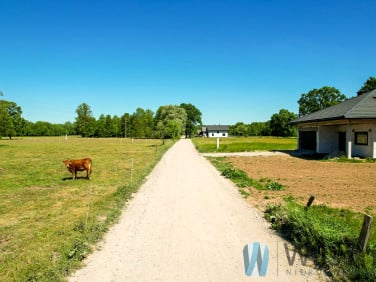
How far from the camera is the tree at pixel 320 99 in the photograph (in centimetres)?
7088

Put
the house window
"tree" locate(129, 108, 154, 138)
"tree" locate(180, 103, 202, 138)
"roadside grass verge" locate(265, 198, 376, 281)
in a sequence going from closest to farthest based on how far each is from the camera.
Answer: "roadside grass verge" locate(265, 198, 376, 281) → the house window → "tree" locate(129, 108, 154, 138) → "tree" locate(180, 103, 202, 138)

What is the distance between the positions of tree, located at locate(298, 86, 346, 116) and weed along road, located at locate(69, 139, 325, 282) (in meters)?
72.1

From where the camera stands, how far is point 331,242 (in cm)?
520

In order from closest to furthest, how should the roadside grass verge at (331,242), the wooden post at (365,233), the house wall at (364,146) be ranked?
the roadside grass verge at (331,242) → the wooden post at (365,233) → the house wall at (364,146)

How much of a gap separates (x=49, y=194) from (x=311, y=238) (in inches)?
390

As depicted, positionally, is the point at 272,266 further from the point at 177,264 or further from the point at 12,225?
the point at 12,225

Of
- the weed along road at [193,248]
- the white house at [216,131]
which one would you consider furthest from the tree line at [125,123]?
the weed along road at [193,248]

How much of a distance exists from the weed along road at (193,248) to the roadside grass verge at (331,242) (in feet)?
0.96

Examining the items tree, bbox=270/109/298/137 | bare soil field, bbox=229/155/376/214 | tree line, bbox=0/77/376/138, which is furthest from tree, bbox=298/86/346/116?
bare soil field, bbox=229/155/376/214

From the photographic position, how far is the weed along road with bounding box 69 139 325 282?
15.2 ft

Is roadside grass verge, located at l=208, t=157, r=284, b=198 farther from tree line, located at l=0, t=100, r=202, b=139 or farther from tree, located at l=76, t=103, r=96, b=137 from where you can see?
tree, located at l=76, t=103, r=96, b=137

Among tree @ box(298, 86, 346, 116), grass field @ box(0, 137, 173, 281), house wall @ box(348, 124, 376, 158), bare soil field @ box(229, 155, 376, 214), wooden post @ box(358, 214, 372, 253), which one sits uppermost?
tree @ box(298, 86, 346, 116)

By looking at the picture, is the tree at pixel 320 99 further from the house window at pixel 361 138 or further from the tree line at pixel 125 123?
the house window at pixel 361 138

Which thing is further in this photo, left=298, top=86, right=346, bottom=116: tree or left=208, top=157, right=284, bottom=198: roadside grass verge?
left=298, top=86, right=346, bottom=116: tree
